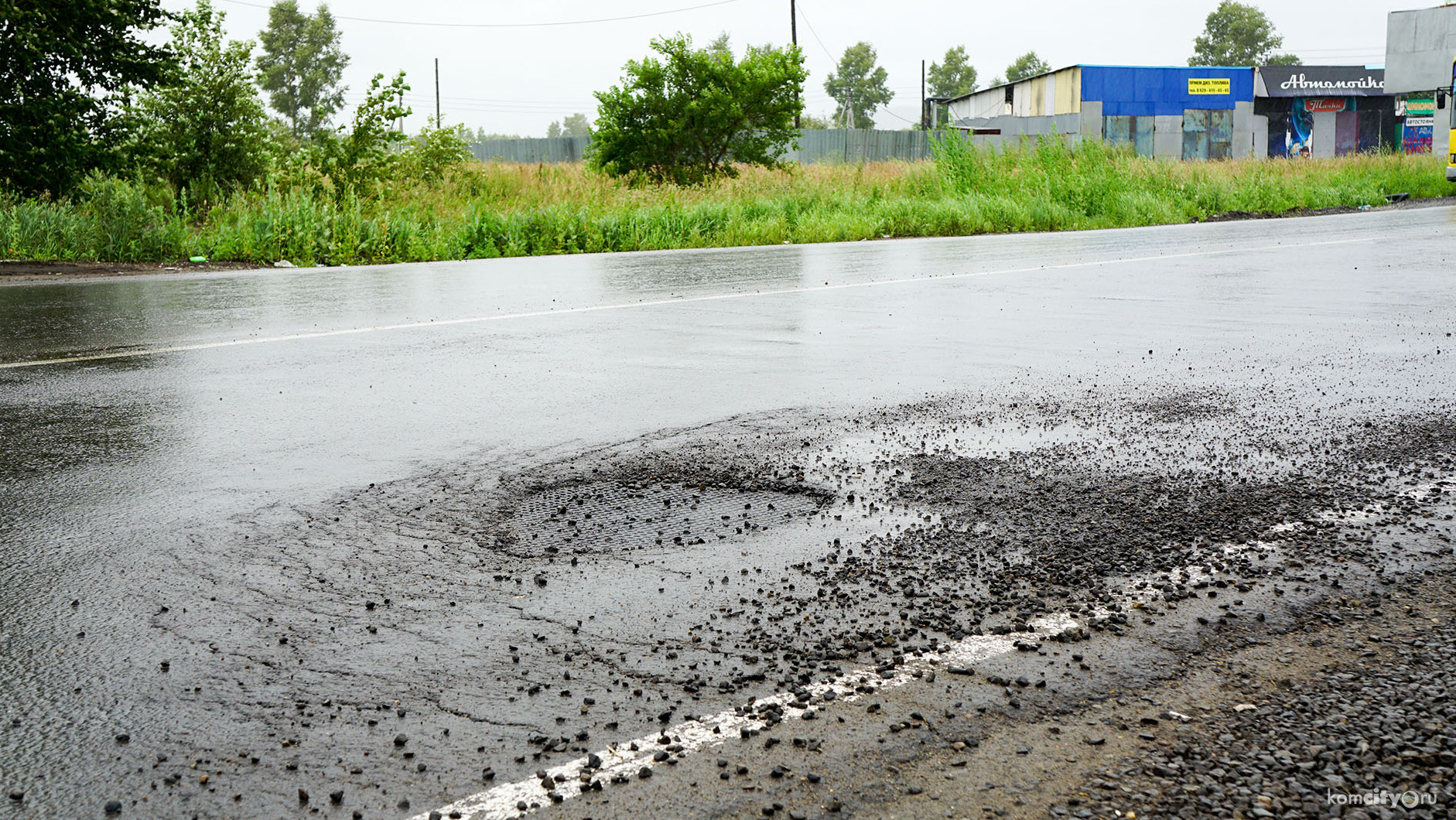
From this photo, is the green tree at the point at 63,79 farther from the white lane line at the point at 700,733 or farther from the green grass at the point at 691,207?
the white lane line at the point at 700,733

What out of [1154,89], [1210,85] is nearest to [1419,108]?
[1210,85]

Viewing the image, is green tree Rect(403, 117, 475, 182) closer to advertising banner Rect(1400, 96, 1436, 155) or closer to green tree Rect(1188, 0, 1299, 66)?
advertising banner Rect(1400, 96, 1436, 155)

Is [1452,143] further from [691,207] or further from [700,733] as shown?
[700,733]

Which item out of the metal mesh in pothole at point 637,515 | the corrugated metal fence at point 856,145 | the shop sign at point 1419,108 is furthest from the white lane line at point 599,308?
the shop sign at point 1419,108

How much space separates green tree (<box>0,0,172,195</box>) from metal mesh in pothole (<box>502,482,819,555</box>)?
15.7 m

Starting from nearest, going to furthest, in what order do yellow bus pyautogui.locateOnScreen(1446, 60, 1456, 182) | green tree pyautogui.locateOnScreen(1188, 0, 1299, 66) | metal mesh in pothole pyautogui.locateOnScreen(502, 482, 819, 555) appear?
metal mesh in pothole pyautogui.locateOnScreen(502, 482, 819, 555) → yellow bus pyautogui.locateOnScreen(1446, 60, 1456, 182) → green tree pyautogui.locateOnScreen(1188, 0, 1299, 66)

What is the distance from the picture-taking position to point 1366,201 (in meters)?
28.8

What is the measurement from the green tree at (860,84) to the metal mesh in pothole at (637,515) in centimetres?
10403

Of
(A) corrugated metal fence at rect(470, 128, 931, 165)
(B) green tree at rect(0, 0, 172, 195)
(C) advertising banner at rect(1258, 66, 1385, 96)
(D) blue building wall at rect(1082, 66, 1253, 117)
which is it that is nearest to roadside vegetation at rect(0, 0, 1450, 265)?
(B) green tree at rect(0, 0, 172, 195)

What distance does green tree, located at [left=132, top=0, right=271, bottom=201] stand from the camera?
2133cm

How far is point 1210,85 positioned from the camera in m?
62.0

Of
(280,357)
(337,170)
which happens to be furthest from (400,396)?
(337,170)

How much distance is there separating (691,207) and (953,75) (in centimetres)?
9149

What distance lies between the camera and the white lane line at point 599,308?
7629 mm
